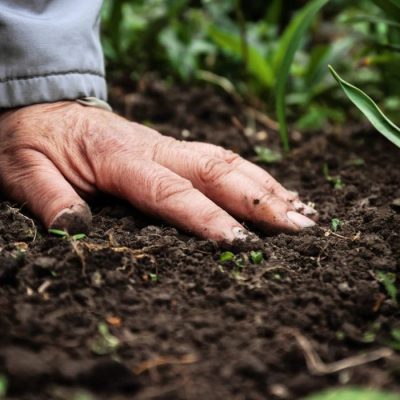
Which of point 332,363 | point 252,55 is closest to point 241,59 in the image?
point 252,55

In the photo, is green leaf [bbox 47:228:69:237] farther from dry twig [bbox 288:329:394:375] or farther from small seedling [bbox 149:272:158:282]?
dry twig [bbox 288:329:394:375]

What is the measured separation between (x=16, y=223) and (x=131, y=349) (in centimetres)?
54

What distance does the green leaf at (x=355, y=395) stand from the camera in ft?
2.71

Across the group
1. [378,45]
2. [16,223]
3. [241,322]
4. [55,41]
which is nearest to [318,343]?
[241,322]

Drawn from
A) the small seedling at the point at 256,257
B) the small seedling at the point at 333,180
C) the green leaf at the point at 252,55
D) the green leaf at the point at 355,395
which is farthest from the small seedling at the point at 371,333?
the green leaf at the point at 252,55

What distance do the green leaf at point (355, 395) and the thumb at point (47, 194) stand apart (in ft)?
2.12

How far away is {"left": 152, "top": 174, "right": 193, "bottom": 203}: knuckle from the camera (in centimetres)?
Result: 140

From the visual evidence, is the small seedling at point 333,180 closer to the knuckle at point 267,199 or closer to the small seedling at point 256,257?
the knuckle at point 267,199

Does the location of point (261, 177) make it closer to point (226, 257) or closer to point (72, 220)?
point (226, 257)

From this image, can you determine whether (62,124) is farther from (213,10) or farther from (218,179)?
(213,10)

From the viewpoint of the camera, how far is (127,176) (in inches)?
57.4

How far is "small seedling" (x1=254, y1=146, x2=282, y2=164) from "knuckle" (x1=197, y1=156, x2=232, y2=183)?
541 mm

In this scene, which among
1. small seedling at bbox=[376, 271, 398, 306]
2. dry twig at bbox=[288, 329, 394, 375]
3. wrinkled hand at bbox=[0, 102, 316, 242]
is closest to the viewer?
dry twig at bbox=[288, 329, 394, 375]

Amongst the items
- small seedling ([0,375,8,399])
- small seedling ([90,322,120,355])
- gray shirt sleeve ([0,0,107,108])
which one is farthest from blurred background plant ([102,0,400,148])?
small seedling ([0,375,8,399])
